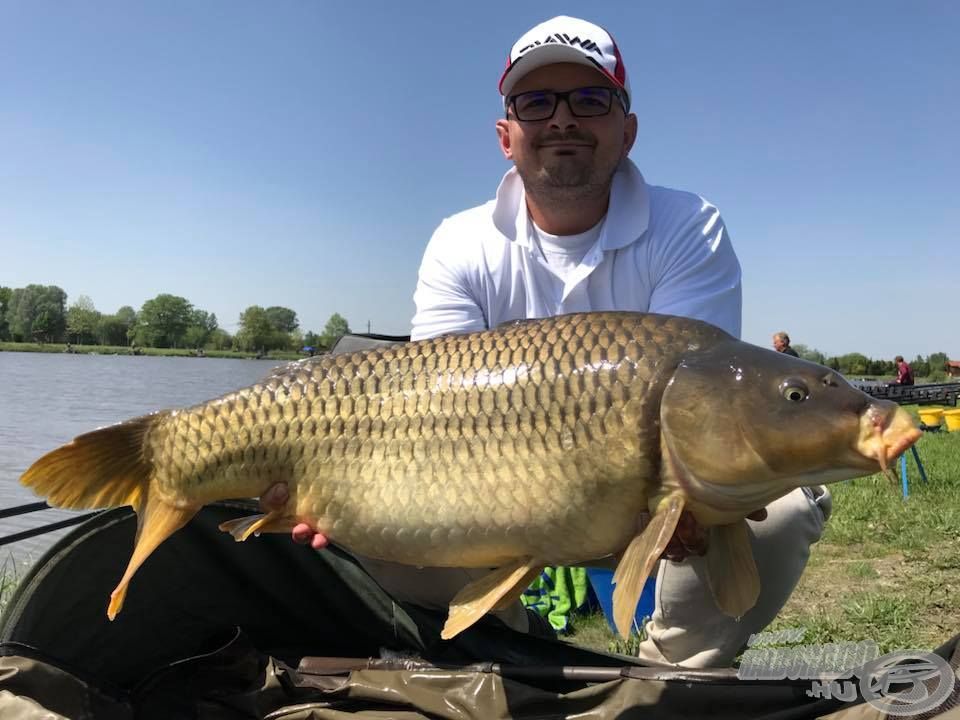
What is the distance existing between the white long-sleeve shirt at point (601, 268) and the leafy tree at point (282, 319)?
5435 centimetres

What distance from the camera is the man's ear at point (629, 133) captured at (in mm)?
2055

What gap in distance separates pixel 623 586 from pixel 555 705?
421 millimetres

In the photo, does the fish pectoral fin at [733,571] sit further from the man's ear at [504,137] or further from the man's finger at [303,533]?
the man's ear at [504,137]

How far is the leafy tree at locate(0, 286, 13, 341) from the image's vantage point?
1874 inches

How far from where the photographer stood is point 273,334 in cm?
5222

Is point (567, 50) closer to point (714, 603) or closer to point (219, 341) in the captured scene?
point (714, 603)

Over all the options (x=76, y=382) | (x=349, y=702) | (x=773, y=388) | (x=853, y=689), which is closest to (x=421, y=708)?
(x=349, y=702)

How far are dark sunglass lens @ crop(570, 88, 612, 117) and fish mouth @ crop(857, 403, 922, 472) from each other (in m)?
1.17

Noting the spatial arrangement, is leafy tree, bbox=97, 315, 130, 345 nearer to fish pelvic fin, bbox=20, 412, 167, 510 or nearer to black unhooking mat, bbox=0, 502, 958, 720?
black unhooking mat, bbox=0, 502, 958, 720

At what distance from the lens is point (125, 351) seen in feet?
157

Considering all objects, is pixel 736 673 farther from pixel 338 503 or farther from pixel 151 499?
pixel 151 499

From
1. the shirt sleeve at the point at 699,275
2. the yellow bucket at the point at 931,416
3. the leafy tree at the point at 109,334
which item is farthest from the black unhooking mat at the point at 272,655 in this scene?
the leafy tree at the point at 109,334

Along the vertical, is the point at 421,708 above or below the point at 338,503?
below

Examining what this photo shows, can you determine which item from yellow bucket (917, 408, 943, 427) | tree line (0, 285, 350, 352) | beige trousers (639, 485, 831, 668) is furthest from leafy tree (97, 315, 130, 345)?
beige trousers (639, 485, 831, 668)
